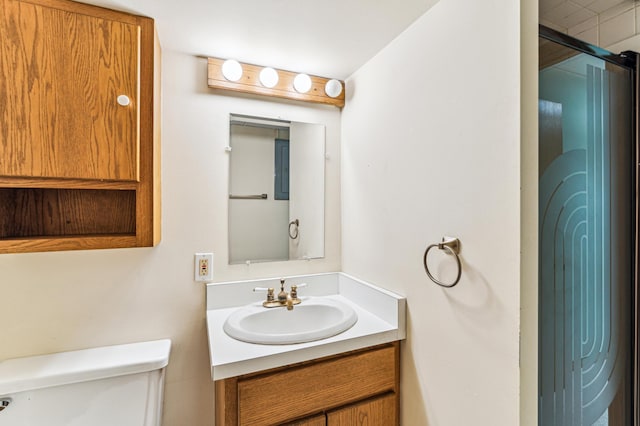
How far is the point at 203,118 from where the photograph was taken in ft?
4.69

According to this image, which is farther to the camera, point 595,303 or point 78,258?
point 78,258

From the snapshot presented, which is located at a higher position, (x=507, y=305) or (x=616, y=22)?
(x=616, y=22)

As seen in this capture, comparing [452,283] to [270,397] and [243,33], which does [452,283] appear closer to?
[270,397]

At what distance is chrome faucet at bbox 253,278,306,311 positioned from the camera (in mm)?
1445

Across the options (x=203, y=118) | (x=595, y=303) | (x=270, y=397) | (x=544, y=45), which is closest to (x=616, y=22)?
(x=544, y=45)

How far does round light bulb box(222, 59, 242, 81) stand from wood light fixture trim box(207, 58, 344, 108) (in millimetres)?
18

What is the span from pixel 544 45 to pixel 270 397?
1475 millimetres

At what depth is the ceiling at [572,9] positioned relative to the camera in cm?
118

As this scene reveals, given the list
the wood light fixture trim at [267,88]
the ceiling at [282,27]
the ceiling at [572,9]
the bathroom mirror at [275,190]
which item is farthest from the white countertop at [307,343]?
the ceiling at [572,9]

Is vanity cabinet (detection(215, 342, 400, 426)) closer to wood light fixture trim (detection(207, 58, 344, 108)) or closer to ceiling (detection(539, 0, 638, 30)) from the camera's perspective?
wood light fixture trim (detection(207, 58, 344, 108))

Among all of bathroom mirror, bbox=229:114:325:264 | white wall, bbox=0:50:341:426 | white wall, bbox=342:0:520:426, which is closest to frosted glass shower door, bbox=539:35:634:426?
white wall, bbox=342:0:520:426

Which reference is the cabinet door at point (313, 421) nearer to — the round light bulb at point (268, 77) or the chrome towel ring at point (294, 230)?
the chrome towel ring at point (294, 230)

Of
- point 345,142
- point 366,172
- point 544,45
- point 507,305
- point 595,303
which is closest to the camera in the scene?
point 507,305

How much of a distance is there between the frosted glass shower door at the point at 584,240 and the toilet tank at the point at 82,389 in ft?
4.45
